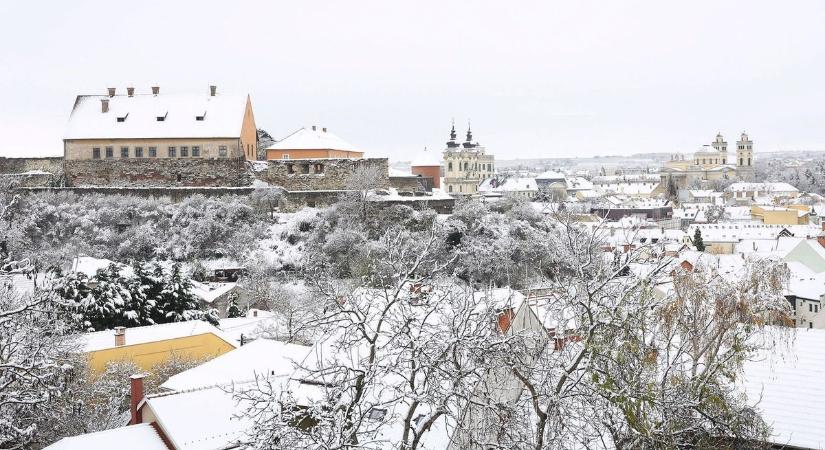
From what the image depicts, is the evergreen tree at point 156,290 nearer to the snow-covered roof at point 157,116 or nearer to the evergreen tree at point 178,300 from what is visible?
the evergreen tree at point 178,300

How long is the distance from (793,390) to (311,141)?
3187cm

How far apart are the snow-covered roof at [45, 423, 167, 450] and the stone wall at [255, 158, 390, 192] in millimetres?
26385

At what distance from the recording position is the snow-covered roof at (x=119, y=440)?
40.4ft

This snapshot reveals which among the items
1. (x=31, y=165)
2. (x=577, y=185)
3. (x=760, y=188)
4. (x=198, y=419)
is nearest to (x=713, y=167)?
(x=577, y=185)

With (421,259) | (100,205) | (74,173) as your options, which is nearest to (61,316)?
(421,259)

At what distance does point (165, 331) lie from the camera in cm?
2323

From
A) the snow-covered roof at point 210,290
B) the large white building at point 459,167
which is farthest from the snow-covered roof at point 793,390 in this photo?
the large white building at point 459,167

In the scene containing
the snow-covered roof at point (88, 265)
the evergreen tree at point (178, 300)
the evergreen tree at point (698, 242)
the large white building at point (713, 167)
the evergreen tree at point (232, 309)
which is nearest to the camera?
the evergreen tree at point (178, 300)

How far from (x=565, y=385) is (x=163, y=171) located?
3451 cm

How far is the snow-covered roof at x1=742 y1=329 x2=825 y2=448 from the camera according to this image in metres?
11.1

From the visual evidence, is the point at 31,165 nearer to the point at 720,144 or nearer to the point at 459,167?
the point at 459,167

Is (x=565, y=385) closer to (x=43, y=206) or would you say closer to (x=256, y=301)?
(x=256, y=301)

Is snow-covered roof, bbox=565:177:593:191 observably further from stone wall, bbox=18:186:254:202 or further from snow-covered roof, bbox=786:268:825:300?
snow-covered roof, bbox=786:268:825:300

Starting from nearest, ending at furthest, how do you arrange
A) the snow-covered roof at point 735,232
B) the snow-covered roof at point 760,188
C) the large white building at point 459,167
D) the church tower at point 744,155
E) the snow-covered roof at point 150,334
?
1. the snow-covered roof at point 150,334
2. the snow-covered roof at point 735,232
3. the large white building at point 459,167
4. the snow-covered roof at point 760,188
5. the church tower at point 744,155
